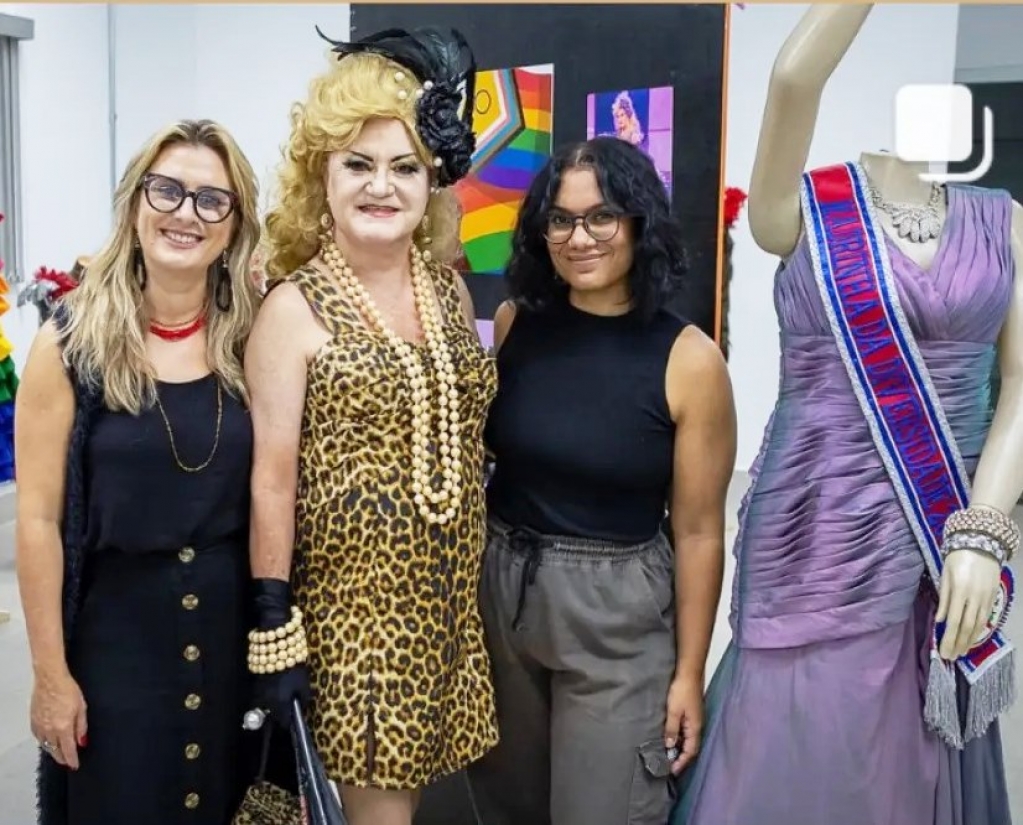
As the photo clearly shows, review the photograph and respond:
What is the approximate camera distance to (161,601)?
1519mm

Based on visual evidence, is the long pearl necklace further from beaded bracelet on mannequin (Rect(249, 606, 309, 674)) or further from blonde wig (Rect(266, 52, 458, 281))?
beaded bracelet on mannequin (Rect(249, 606, 309, 674))

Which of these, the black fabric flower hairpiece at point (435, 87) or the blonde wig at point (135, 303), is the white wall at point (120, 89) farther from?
the blonde wig at point (135, 303)

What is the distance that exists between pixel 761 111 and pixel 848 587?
3852mm

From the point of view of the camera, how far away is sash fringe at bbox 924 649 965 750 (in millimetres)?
1477

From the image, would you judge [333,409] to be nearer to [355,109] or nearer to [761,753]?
[355,109]

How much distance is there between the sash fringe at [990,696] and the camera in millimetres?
1494

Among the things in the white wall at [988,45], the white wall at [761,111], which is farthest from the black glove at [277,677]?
the white wall at [761,111]

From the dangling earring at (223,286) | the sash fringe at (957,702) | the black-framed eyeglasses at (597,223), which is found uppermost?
the black-framed eyeglasses at (597,223)

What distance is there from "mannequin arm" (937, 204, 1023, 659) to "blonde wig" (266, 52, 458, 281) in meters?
0.85

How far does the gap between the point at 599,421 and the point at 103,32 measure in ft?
13.9

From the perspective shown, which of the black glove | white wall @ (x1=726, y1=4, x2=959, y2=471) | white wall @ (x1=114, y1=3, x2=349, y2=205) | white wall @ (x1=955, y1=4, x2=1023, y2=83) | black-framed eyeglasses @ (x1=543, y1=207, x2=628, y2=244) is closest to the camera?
the black glove

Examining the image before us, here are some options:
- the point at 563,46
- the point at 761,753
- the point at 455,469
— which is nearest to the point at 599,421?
the point at 455,469

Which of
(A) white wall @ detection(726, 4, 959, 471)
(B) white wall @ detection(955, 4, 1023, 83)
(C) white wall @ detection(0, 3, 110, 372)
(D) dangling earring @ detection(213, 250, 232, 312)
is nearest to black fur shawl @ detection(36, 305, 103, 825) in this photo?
(D) dangling earring @ detection(213, 250, 232, 312)

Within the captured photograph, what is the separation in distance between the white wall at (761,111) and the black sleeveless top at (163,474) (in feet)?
7.28
